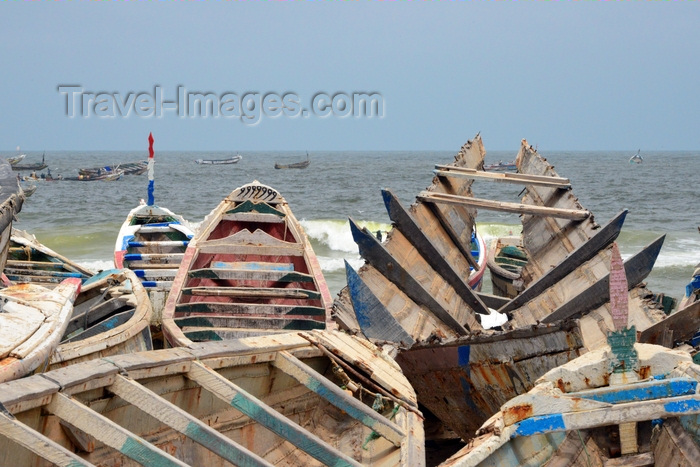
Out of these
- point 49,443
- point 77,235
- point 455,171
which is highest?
point 455,171

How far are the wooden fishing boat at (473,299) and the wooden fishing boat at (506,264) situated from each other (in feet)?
9.70

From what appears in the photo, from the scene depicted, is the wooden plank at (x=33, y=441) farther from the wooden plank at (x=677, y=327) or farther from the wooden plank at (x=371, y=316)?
the wooden plank at (x=677, y=327)

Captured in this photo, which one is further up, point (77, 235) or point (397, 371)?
point (397, 371)

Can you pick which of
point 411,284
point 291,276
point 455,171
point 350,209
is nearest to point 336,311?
point 411,284

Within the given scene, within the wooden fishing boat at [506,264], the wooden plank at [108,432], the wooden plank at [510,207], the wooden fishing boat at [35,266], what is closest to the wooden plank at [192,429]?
the wooden plank at [108,432]

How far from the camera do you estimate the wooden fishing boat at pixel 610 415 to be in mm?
4043

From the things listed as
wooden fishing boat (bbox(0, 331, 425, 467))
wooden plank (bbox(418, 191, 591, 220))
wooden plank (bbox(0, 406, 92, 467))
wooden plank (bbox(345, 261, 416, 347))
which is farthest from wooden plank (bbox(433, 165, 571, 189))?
wooden plank (bbox(0, 406, 92, 467))

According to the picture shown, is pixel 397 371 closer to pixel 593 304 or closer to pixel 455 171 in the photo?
pixel 593 304

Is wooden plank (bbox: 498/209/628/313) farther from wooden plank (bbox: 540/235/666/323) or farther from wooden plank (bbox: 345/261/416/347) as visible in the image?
wooden plank (bbox: 345/261/416/347)

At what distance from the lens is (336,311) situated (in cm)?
711

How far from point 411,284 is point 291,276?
5.63ft

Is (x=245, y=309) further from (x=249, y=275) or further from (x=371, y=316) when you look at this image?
(x=371, y=316)

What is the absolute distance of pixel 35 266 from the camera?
40.5 ft

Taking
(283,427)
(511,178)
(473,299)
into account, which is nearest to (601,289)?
(473,299)
